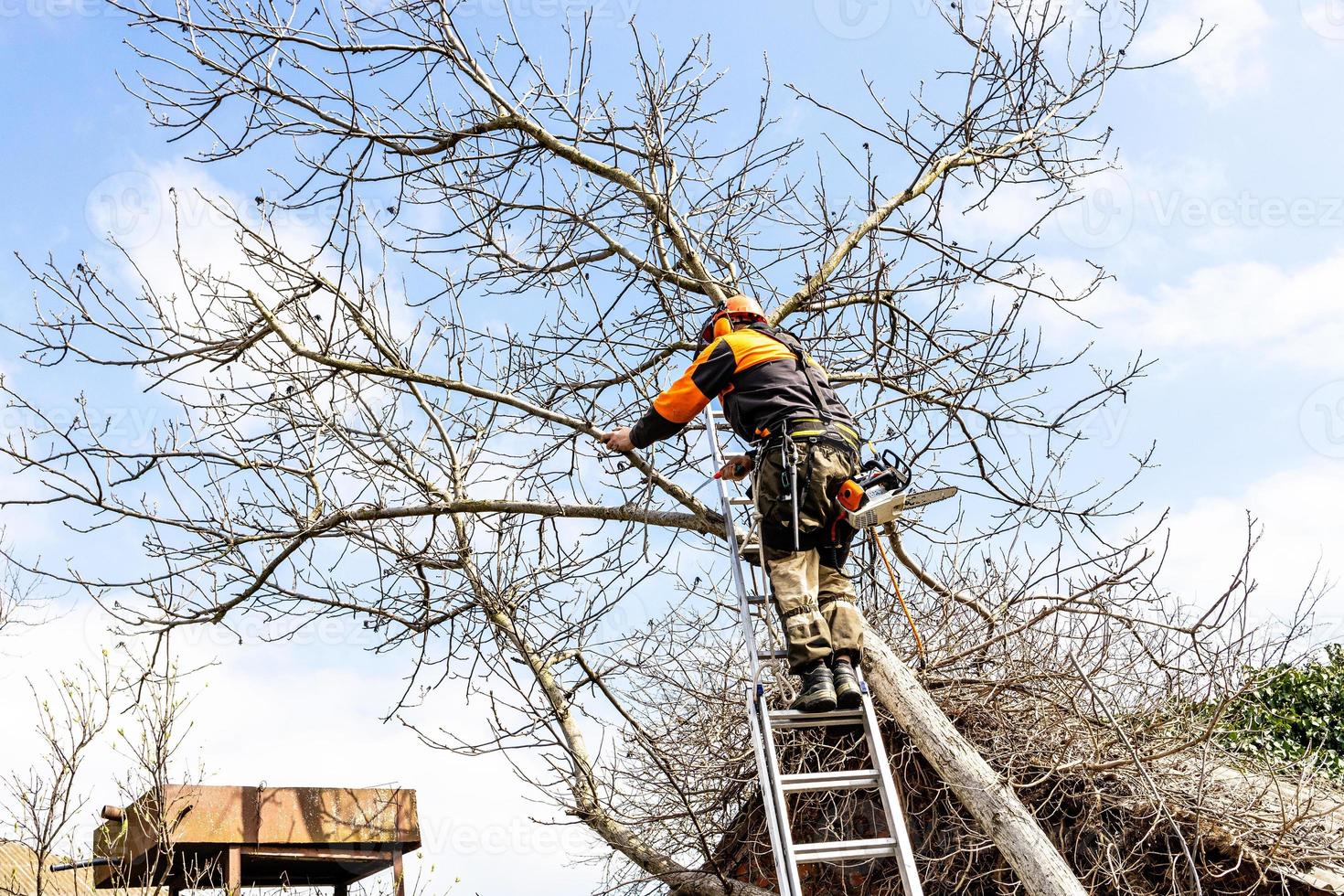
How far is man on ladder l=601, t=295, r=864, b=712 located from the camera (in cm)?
528

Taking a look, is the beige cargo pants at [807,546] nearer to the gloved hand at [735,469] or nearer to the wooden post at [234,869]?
the gloved hand at [735,469]

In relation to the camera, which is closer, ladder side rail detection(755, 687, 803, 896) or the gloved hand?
ladder side rail detection(755, 687, 803, 896)

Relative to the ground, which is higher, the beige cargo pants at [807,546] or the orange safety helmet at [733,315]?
the orange safety helmet at [733,315]

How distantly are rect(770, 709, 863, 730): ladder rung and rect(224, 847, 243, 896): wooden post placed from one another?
5.18 m

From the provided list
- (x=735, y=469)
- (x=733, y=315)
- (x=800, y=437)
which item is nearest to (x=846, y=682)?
(x=800, y=437)

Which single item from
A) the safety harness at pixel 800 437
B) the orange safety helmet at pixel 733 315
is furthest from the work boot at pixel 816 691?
the orange safety helmet at pixel 733 315

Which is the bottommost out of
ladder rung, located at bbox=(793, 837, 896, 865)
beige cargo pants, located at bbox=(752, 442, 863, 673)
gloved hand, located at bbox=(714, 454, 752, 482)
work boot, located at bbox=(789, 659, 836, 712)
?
ladder rung, located at bbox=(793, 837, 896, 865)

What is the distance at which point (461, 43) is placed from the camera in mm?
7078

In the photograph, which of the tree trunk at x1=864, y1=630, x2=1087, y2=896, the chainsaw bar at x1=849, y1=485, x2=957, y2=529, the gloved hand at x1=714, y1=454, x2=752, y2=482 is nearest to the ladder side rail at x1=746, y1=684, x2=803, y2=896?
the tree trunk at x1=864, y1=630, x2=1087, y2=896

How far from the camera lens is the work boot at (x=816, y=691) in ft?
16.8

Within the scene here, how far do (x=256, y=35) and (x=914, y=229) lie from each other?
185 inches

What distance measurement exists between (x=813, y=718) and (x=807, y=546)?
0.87 metres

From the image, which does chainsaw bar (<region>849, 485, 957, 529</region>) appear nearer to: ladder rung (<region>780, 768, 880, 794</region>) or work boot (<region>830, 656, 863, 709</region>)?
work boot (<region>830, 656, 863, 709</region>)

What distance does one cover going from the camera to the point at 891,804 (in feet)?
16.1
